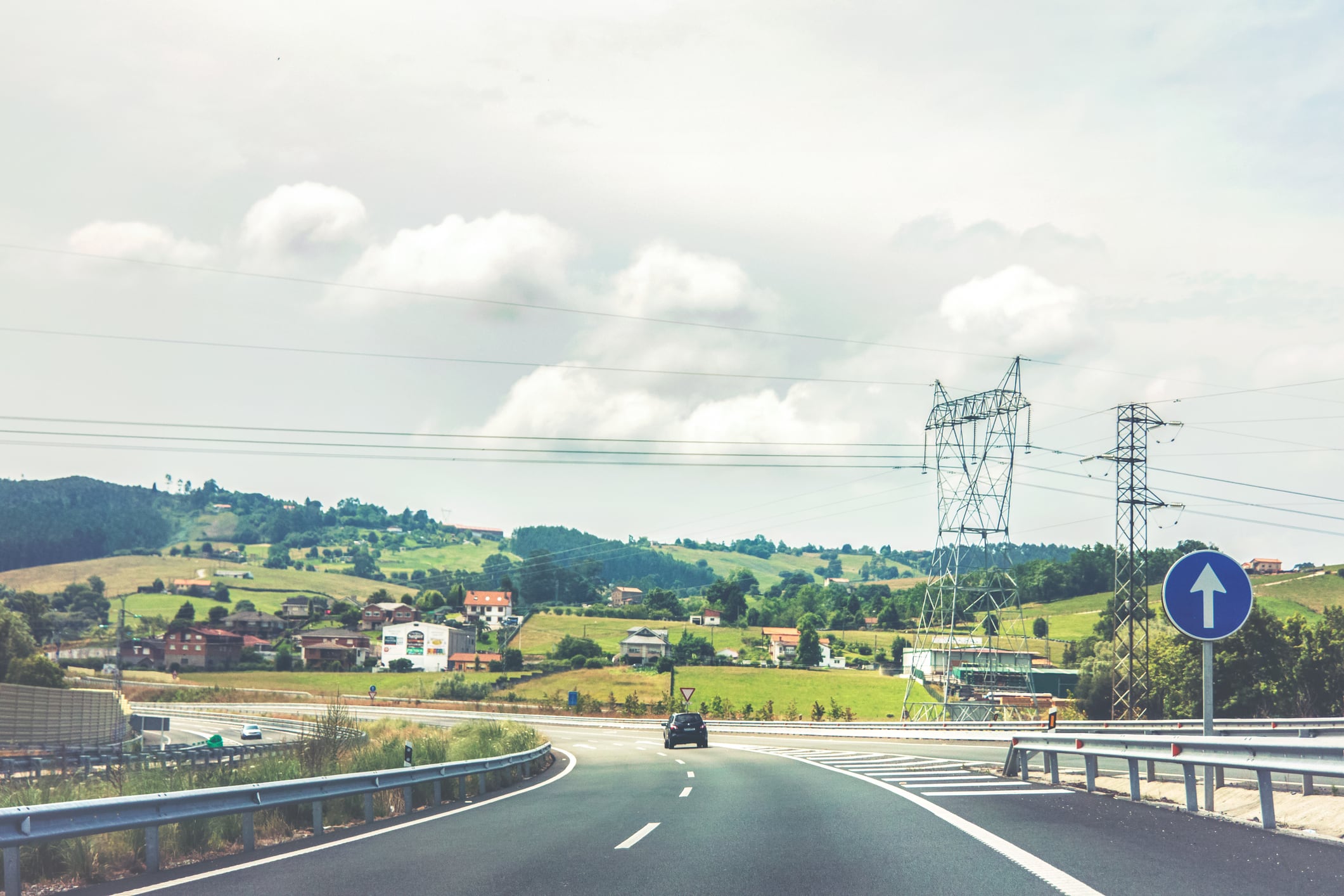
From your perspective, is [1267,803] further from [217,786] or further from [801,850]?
[217,786]

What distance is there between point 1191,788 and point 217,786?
12234 millimetres

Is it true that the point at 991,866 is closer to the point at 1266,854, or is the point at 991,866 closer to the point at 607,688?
the point at 1266,854

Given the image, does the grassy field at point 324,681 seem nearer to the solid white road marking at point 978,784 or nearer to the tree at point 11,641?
the tree at point 11,641

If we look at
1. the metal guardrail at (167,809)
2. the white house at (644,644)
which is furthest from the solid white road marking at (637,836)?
the white house at (644,644)

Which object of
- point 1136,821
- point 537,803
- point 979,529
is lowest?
point 537,803

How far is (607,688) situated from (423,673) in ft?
118

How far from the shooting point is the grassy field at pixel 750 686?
94.5 metres

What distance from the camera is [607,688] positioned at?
332 feet

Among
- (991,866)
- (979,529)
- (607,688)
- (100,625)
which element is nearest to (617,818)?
(991,866)

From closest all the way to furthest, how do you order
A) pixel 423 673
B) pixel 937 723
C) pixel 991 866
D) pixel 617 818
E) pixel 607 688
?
pixel 991 866 → pixel 617 818 → pixel 937 723 → pixel 607 688 → pixel 423 673

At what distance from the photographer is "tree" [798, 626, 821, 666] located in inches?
5133

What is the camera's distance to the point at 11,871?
7.57m

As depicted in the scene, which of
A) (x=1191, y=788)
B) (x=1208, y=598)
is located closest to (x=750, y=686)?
(x=1191, y=788)

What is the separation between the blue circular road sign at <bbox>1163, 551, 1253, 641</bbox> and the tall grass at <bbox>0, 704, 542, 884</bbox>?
11.0 meters
